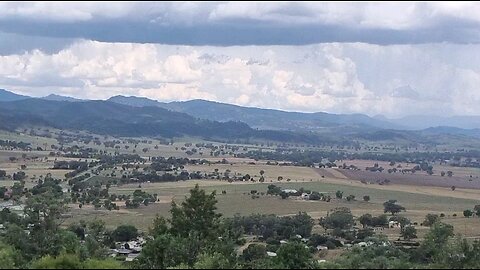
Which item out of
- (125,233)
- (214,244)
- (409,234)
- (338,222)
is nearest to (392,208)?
(338,222)

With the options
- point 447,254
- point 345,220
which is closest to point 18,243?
point 447,254

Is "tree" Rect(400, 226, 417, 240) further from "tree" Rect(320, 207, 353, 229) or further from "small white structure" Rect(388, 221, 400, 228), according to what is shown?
"small white structure" Rect(388, 221, 400, 228)

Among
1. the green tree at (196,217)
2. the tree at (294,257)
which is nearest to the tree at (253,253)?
the green tree at (196,217)

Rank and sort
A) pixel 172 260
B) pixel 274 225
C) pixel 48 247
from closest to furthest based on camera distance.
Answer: pixel 172 260 → pixel 48 247 → pixel 274 225

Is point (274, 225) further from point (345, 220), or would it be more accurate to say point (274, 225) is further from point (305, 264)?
point (305, 264)

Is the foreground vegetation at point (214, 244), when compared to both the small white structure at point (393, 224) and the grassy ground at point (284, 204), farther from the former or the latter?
the grassy ground at point (284, 204)
